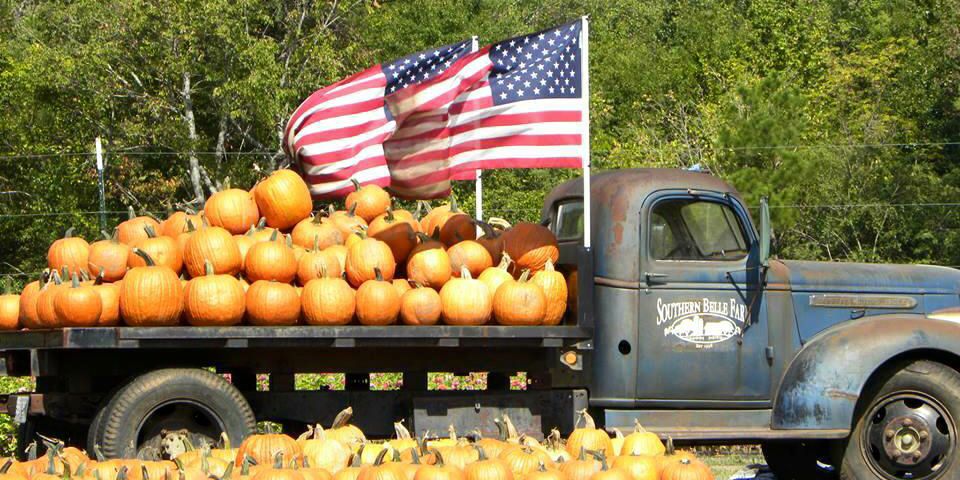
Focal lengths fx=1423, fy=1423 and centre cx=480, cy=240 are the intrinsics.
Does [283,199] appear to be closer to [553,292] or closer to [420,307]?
[420,307]

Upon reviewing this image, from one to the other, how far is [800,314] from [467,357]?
2.30m

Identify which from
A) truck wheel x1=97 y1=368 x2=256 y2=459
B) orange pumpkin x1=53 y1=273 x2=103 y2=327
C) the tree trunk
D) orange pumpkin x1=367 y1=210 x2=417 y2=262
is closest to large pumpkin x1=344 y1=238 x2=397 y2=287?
orange pumpkin x1=367 y1=210 x2=417 y2=262

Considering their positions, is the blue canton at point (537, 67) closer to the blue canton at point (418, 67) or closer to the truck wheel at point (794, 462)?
the blue canton at point (418, 67)

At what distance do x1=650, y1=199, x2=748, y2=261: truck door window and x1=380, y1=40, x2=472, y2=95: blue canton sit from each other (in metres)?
2.00

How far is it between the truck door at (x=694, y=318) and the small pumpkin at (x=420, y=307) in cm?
136

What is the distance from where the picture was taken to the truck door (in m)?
9.30

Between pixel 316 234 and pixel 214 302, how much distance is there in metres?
1.12

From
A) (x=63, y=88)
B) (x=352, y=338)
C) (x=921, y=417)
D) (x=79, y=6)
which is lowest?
(x=921, y=417)

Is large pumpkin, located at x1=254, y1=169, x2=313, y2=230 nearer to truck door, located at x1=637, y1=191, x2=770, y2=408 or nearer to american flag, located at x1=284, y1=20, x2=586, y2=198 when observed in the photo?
american flag, located at x1=284, y1=20, x2=586, y2=198

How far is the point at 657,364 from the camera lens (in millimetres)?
9297

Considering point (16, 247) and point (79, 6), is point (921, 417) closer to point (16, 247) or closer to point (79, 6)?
point (16, 247)

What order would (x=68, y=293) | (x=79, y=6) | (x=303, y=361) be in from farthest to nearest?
(x=79, y=6) → (x=303, y=361) → (x=68, y=293)

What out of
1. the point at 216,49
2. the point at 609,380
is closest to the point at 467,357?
the point at 609,380

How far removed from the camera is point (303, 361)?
9.16 meters
